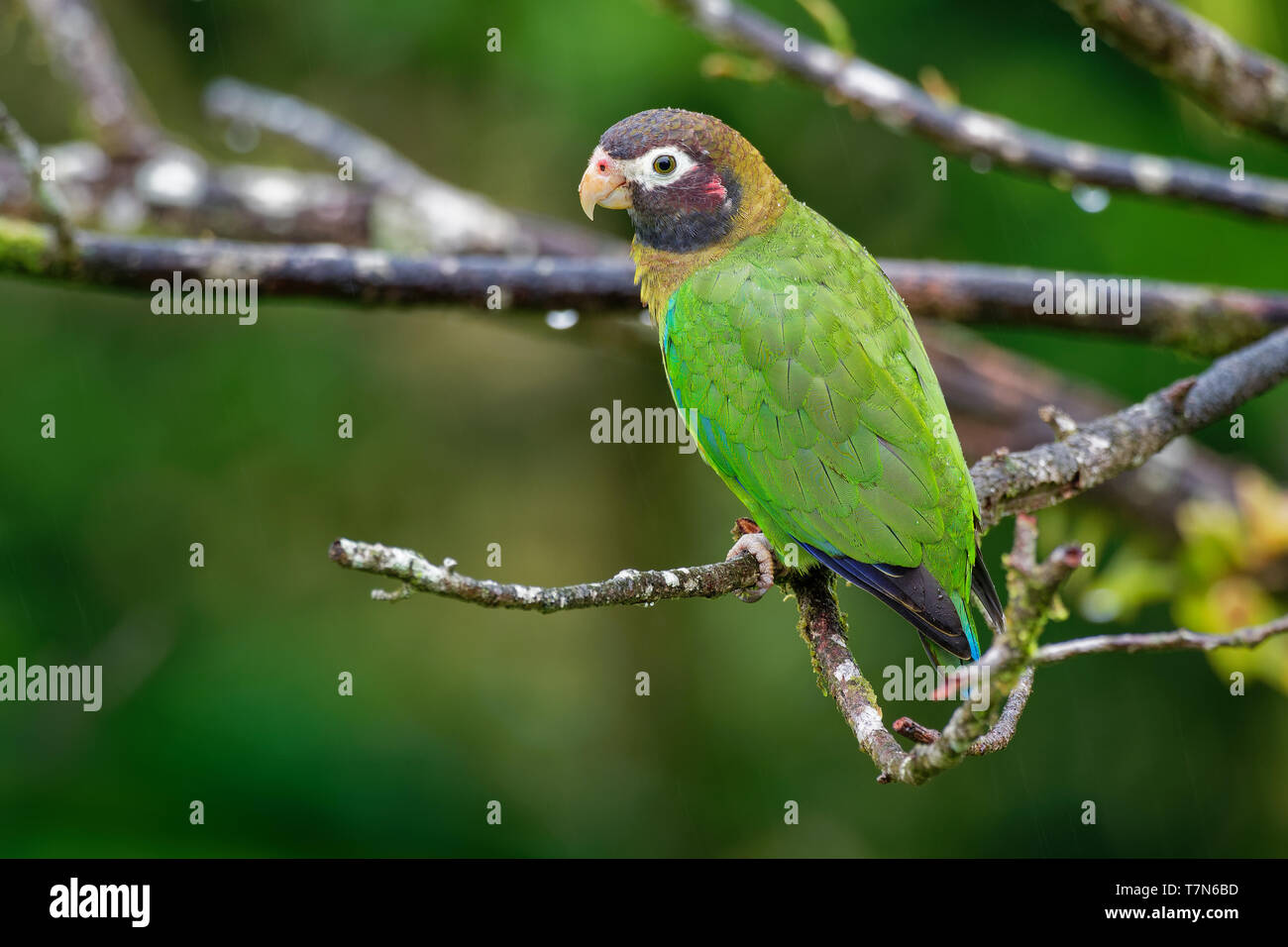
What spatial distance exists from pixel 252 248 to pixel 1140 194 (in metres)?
3.07

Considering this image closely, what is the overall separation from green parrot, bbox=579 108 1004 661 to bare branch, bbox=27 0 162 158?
330 centimetres

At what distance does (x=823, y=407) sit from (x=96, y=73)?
4.49 metres

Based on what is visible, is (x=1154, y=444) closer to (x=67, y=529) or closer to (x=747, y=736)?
(x=747, y=736)

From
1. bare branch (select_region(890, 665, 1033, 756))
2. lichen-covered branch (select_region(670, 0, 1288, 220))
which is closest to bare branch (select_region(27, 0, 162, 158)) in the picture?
lichen-covered branch (select_region(670, 0, 1288, 220))

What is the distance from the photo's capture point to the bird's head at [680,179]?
11.7 feet

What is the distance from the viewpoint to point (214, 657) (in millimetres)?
6730

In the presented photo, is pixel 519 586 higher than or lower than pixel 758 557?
lower

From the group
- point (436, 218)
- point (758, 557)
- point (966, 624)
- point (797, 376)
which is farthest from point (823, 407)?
point (436, 218)

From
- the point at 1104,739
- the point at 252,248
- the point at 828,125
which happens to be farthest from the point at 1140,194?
the point at 1104,739

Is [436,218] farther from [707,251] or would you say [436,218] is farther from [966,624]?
[966,624]

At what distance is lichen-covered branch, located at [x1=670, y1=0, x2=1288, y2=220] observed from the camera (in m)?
4.25

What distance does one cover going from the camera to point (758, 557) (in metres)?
3.10

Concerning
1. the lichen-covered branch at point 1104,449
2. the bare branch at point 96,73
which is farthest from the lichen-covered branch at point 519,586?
the bare branch at point 96,73

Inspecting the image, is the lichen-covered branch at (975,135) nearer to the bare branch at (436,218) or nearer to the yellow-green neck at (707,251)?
the yellow-green neck at (707,251)
